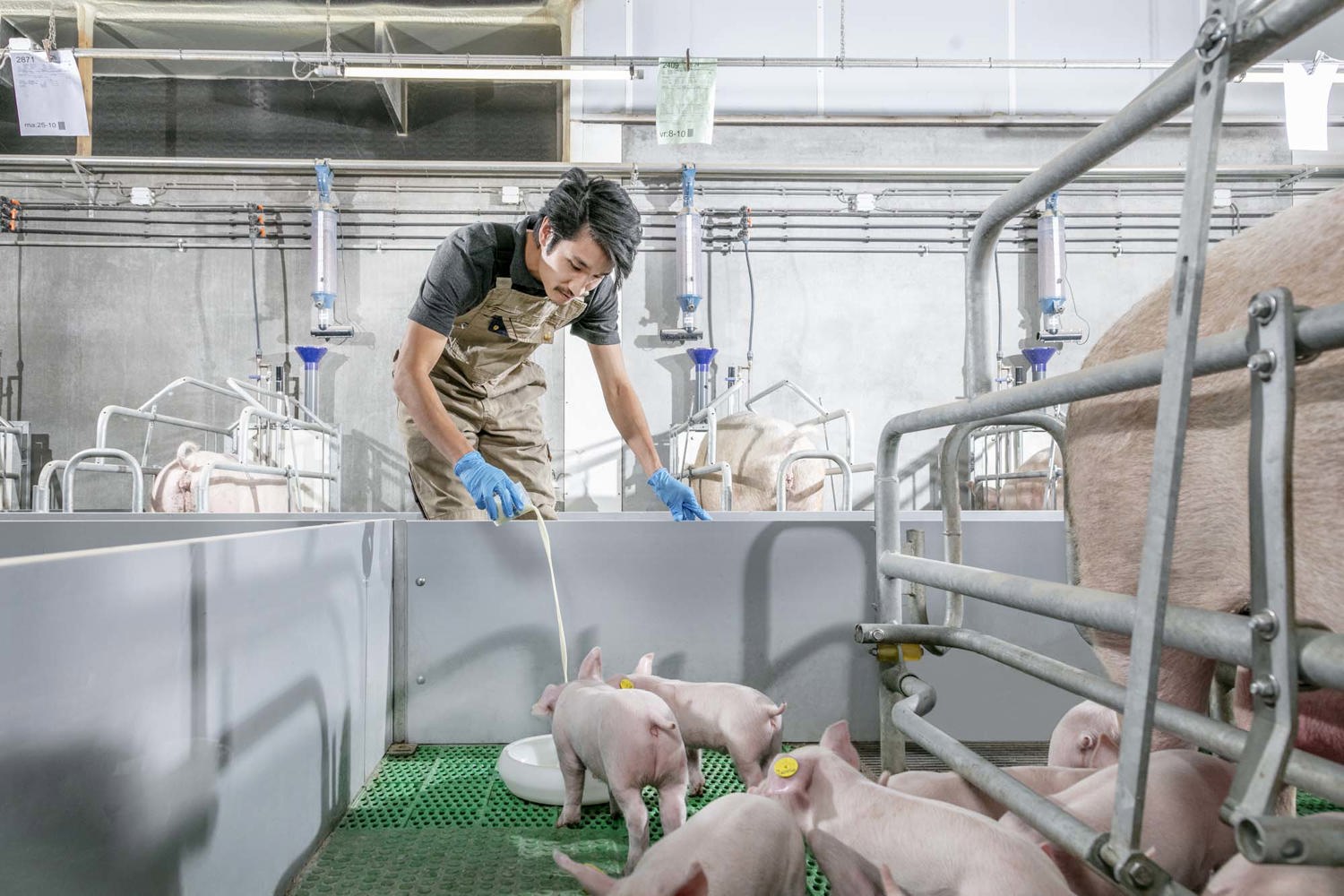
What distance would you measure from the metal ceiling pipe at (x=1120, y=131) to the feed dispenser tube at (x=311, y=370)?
13.5 ft

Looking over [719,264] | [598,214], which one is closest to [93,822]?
[598,214]

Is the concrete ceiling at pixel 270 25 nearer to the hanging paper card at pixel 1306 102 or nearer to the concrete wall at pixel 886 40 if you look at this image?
the concrete wall at pixel 886 40

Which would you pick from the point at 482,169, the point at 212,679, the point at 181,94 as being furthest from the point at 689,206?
the point at 212,679

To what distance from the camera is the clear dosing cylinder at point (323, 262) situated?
4398 millimetres

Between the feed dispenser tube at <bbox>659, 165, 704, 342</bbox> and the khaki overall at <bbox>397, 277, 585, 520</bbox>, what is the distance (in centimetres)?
207

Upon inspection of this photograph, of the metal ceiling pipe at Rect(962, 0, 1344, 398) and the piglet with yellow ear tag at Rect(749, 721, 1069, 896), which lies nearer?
the metal ceiling pipe at Rect(962, 0, 1344, 398)

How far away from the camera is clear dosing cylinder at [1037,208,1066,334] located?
4.46 metres

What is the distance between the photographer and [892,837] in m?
0.81

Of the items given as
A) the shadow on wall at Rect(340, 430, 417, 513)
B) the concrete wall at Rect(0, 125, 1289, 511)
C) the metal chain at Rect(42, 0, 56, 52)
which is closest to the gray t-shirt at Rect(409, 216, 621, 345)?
the concrete wall at Rect(0, 125, 1289, 511)

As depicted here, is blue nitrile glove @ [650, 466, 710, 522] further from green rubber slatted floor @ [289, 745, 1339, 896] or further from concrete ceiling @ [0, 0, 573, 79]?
concrete ceiling @ [0, 0, 573, 79]

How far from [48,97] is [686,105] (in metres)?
2.61

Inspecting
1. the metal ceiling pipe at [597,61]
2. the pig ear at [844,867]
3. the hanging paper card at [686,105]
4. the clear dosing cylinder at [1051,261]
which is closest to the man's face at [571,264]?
the pig ear at [844,867]

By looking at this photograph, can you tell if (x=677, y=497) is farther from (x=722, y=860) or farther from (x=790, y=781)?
(x=722, y=860)

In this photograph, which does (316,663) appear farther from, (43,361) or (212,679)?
(43,361)
